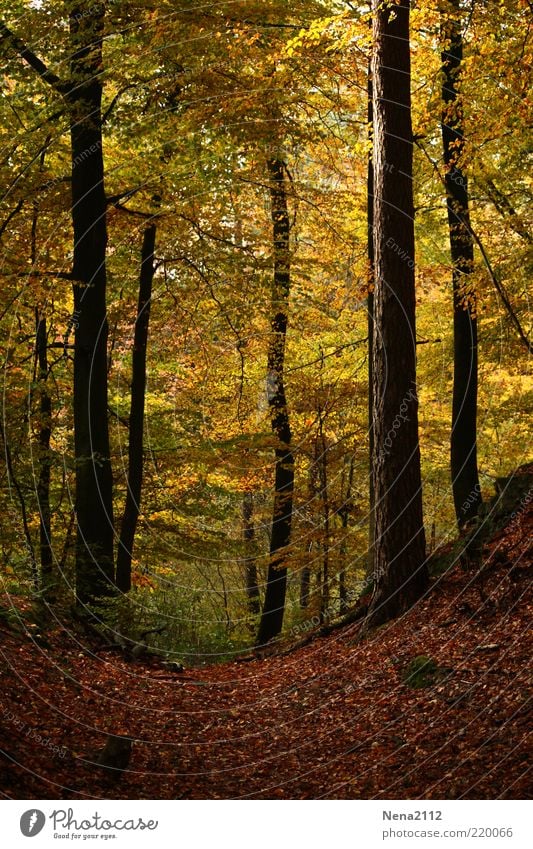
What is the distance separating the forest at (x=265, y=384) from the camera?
25.3 ft

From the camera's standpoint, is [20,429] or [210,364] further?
[210,364]

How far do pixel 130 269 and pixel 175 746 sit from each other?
1118cm

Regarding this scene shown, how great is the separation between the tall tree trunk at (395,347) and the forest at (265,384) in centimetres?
4

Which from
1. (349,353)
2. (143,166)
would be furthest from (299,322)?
(143,166)

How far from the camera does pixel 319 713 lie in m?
8.85

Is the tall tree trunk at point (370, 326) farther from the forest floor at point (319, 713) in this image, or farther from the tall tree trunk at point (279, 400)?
the tall tree trunk at point (279, 400)

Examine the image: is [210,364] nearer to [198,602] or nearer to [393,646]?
[393,646]

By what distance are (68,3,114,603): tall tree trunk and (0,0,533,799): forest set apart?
0.16 ft

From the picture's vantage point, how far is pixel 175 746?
310 inches

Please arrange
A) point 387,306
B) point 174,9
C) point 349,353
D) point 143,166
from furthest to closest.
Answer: point 349,353
point 143,166
point 174,9
point 387,306

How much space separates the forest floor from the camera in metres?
6.25
